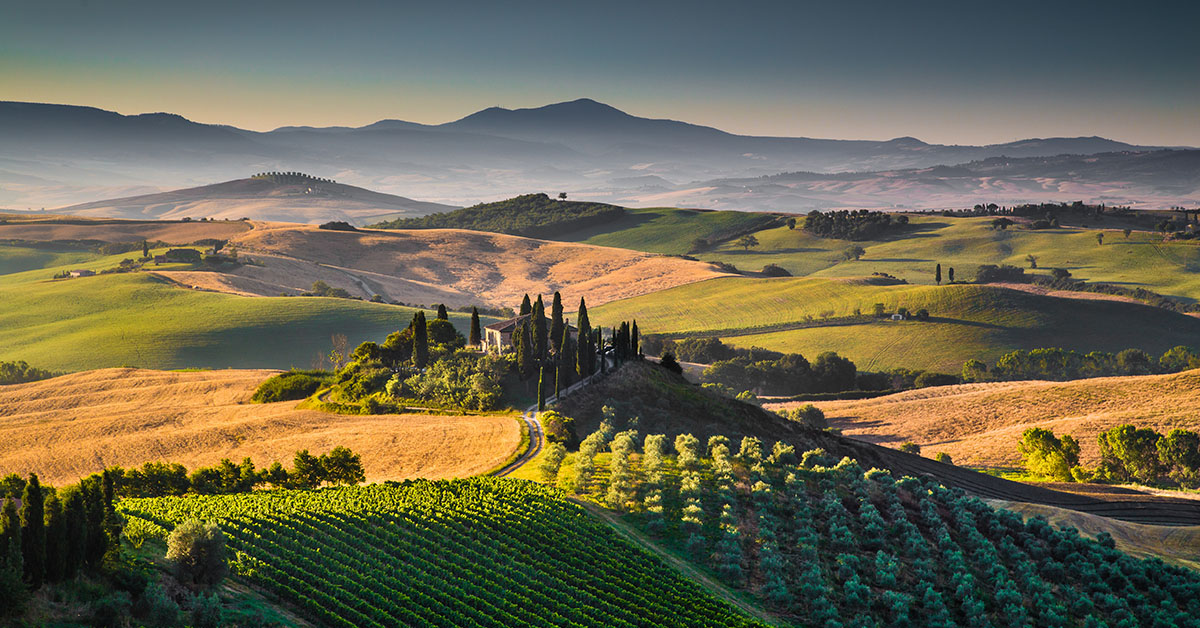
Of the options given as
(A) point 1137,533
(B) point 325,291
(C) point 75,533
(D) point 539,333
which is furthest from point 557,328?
(B) point 325,291

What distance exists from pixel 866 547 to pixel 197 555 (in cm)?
3507

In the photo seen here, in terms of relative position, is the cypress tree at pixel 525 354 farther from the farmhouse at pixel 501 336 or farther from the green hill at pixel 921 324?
the green hill at pixel 921 324

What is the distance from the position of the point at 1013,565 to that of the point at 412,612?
3567 centimetres

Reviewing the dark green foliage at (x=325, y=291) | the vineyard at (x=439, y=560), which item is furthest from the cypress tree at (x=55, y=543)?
the dark green foliage at (x=325, y=291)

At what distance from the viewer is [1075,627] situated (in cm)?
4128

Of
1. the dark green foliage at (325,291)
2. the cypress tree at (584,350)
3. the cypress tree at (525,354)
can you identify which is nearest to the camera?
the cypress tree at (525,354)

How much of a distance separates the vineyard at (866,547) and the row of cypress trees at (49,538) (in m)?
27.7

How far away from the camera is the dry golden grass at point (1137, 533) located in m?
54.9

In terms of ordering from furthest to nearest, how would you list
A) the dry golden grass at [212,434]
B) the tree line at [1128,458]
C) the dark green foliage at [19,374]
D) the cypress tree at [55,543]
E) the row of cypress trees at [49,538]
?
the dark green foliage at [19,374] < the tree line at [1128,458] < the dry golden grass at [212,434] < the cypress tree at [55,543] < the row of cypress trees at [49,538]

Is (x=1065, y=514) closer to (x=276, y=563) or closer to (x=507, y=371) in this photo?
(x=507, y=371)

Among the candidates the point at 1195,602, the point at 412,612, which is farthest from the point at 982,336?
the point at 412,612

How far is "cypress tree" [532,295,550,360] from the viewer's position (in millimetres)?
82375

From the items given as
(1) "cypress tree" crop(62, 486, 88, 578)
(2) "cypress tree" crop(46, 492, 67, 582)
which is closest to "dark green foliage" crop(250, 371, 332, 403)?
(1) "cypress tree" crop(62, 486, 88, 578)

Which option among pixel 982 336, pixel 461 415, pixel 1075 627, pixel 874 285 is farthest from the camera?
pixel 874 285
